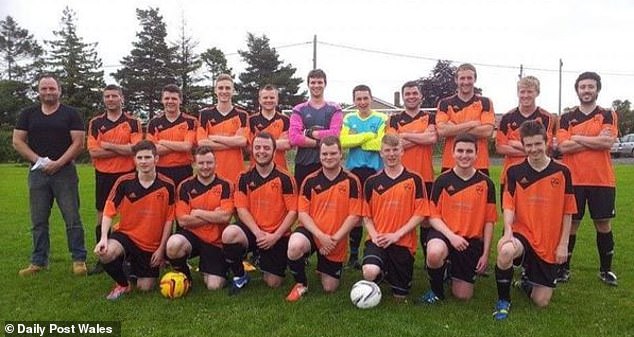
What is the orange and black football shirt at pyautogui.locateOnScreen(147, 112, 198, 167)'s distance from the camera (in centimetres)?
688

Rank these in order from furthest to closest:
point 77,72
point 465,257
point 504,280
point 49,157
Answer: point 77,72
point 49,157
point 465,257
point 504,280

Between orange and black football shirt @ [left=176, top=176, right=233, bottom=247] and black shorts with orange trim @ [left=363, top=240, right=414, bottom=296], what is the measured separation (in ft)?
5.47

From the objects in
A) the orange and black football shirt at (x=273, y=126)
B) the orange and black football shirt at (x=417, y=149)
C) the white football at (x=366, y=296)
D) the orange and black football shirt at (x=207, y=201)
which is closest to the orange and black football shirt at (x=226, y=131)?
the orange and black football shirt at (x=273, y=126)

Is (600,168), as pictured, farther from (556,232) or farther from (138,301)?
(138,301)

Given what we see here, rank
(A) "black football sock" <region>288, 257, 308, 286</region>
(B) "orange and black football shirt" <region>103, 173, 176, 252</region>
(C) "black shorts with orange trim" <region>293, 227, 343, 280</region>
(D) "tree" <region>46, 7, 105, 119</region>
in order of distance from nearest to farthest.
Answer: (A) "black football sock" <region>288, 257, 308, 286</region> → (C) "black shorts with orange trim" <region>293, 227, 343, 280</region> → (B) "orange and black football shirt" <region>103, 173, 176, 252</region> → (D) "tree" <region>46, 7, 105, 119</region>

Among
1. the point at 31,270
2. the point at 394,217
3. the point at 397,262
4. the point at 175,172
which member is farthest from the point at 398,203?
the point at 31,270

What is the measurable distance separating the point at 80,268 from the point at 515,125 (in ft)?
17.8

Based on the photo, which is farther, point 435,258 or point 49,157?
point 49,157

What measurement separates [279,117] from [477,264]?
9.89 feet

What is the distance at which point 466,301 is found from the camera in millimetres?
5562

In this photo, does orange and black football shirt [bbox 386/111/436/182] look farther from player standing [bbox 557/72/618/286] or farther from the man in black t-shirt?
the man in black t-shirt

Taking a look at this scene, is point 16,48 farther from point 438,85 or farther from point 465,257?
point 465,257

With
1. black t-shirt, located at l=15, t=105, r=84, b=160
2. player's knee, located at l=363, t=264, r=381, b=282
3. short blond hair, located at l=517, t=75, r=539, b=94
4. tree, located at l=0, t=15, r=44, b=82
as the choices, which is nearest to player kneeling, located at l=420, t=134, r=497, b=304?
player's knee, located at l=363, t=264, r=381, b=282

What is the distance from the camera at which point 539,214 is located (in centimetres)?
541
